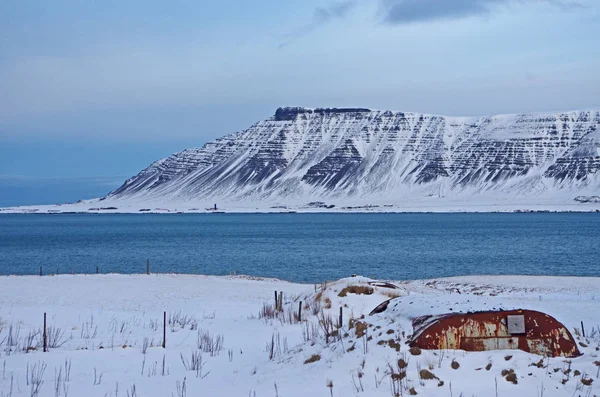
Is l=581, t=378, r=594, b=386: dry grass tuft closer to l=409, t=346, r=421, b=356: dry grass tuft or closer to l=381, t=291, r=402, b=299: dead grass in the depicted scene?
l=409, t=346, r=421, b=356: dry grass tuft

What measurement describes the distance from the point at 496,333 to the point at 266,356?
13.3 feet

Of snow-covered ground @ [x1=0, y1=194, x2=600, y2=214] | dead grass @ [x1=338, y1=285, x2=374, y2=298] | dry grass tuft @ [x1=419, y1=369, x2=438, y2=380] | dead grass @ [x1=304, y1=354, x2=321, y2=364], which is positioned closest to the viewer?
dry grass tuft @ [x1=419, y1=369, x2=438, y2=380]

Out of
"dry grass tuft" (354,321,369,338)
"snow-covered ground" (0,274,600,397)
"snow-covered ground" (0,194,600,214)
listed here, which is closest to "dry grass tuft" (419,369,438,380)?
"snow-covered ground" (0,274,600,397)

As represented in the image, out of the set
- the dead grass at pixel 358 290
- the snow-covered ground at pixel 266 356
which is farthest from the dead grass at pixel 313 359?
the dead grass at pixel 358 290

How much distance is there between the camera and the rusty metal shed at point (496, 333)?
31.3 ft

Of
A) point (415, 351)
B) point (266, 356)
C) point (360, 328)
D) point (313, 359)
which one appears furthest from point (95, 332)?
point (415, 351)

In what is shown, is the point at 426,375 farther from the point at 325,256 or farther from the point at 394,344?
the point at 325,256

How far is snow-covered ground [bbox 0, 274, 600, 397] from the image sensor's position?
29.9ft

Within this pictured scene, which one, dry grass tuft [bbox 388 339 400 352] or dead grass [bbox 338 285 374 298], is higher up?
dry grass tuft [bbox 388 339 400 352]

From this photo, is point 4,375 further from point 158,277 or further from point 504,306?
point 158,277

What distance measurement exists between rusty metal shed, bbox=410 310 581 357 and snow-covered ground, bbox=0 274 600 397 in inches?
6.0

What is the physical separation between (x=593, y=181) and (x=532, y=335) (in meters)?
189

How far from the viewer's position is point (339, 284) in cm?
2058

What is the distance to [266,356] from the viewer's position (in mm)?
12297
